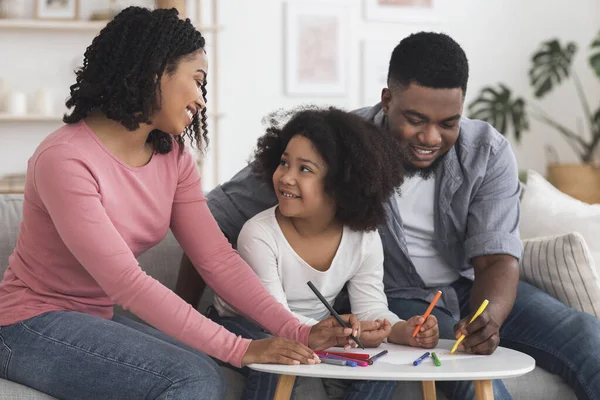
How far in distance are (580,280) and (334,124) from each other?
0.77 meters

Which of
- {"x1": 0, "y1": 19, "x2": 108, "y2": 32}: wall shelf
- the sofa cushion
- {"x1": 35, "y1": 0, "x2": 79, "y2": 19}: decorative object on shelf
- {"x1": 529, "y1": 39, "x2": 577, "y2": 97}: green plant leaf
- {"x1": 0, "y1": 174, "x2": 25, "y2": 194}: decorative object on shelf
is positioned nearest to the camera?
the sofa cushion

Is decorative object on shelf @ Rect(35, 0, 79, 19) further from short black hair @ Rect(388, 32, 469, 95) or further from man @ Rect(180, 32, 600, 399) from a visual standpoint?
short black hair @ Rect(388, 32, 469, 95)

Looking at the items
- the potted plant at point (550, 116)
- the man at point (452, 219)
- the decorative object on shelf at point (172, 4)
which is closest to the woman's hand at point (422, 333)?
the man at point (452, 219)

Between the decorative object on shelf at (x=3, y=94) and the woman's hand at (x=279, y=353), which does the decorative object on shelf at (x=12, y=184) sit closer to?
the decorative object on shelf at (x=3, y=94)

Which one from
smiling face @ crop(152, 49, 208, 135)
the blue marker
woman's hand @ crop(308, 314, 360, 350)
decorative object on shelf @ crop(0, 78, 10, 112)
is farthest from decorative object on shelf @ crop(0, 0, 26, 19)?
the blue marker

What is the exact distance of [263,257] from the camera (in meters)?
1.97

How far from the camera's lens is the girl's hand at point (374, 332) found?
1716 mm

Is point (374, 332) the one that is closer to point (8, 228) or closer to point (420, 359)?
point (420, 359)

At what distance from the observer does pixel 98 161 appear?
5.63 ft

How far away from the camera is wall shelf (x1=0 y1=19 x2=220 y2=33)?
4574 millimetres

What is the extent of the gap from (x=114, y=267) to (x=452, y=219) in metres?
0.97

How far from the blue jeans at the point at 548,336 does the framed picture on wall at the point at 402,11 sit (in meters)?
3.39

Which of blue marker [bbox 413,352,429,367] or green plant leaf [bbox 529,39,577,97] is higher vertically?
green plant leaf [bbox 529,39,577,97]

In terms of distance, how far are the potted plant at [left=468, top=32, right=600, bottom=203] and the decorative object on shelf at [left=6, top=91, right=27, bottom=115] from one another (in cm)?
265
